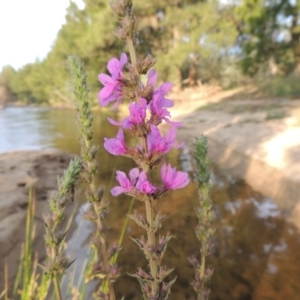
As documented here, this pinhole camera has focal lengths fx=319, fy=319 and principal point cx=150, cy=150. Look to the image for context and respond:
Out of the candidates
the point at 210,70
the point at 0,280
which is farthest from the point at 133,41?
the point at 210,70

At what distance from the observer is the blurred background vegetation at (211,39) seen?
23.6 meters

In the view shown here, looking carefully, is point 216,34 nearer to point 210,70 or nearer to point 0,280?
point 210,70

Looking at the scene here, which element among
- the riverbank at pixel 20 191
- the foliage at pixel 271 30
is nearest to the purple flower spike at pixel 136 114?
the riverbank at pixel 20 191

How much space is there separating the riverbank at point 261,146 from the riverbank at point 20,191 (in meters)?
5.14

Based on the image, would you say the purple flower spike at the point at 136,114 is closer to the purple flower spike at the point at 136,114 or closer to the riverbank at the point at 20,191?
the purple flower spike at the point at 136,114

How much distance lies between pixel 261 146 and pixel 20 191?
27.8 ft

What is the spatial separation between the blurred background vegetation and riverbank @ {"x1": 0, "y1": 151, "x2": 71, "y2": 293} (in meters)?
9.14

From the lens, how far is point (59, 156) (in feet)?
38.8

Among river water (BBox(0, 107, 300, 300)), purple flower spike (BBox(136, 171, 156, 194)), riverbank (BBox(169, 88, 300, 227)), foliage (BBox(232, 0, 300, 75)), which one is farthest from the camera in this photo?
foliage (BBox(232, 0, 300, 75))

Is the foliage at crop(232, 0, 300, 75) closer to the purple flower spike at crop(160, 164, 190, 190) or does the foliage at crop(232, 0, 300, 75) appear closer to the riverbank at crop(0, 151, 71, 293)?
the riverbank at crop(0, 151, 71, 293)

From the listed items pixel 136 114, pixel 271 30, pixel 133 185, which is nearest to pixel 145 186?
pixel 133 185

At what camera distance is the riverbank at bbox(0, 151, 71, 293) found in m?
5.38

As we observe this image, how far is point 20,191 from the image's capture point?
7578 millimetres

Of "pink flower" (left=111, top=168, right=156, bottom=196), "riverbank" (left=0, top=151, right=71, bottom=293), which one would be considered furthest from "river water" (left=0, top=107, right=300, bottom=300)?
"pink flower" (left=111, top=168, right=156, bottom=196)
